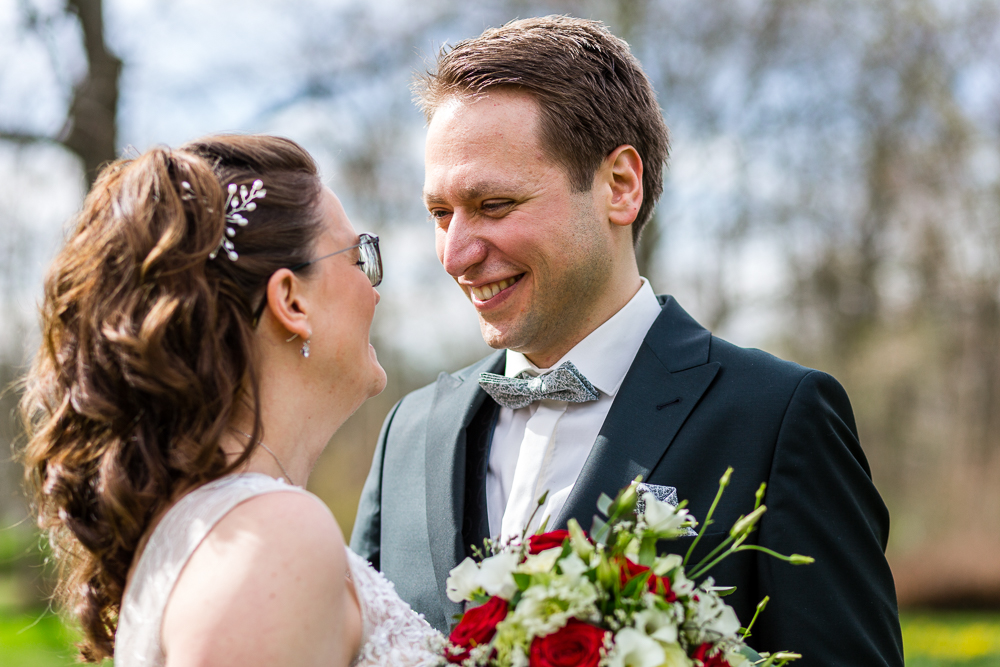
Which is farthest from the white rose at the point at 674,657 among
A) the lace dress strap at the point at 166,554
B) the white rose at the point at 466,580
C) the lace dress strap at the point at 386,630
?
the lace dress strap at the point at 166,554

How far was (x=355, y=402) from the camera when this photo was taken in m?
2.30

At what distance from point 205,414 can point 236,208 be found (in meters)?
0.51

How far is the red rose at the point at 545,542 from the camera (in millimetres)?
1724

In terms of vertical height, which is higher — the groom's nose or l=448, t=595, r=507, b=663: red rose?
the groom's nose

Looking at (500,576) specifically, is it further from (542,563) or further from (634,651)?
(634,651)

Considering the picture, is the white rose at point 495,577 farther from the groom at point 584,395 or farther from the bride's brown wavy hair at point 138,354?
the groom at point 584,395

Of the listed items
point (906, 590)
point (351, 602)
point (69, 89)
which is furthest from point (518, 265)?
point (906, 590)

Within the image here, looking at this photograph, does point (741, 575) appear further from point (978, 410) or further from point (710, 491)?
point (978, 410)

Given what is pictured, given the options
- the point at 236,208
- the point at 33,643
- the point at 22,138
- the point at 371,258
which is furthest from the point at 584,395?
the point at 33,643

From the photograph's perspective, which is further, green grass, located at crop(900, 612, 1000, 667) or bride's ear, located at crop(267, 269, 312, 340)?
green grass, located at crop(900, 612, 1000, 667)

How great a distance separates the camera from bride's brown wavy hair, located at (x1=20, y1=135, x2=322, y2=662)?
1.87 metres

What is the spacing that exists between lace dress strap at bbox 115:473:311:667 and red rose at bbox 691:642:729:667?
884 mm

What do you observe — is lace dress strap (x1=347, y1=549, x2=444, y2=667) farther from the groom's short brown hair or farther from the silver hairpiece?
the groom's short brown hair

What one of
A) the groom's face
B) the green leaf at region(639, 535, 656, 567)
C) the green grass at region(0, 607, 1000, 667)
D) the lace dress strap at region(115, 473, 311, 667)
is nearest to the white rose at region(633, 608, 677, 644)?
the green leaf at region(639, 535, 656, 567)
